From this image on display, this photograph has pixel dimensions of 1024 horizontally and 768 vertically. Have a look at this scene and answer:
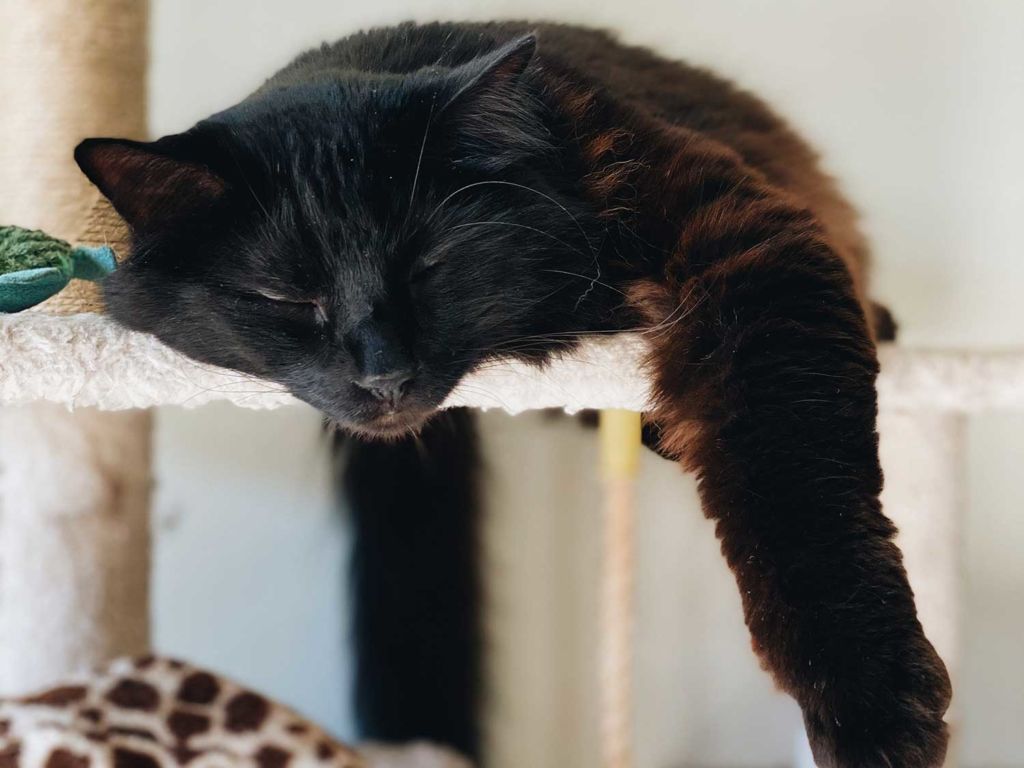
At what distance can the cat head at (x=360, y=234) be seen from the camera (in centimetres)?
89

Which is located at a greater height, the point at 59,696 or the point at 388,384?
the point at 388,384

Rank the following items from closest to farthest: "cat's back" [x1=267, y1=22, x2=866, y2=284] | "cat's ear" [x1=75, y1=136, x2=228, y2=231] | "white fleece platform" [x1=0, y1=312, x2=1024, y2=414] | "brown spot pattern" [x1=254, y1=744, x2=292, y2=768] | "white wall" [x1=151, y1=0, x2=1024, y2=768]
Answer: "cat's ear" [x1=75, y1=136, x2=228, y2=231], "white fleece platform" [x1=0, y1=312, x2=1024, y2=414], "cat's back" [x1=267, y1=22, x2=866, y2=284], "brown spot pattern" [x1=254, y1=744, x2=292, y2=768], "white wall" [x1=151, y1=0, x2=1024, y2=768]

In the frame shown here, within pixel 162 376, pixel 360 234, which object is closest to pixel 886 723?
pixel 360 234

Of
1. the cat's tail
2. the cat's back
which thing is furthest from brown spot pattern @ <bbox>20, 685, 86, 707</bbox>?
the cat's back

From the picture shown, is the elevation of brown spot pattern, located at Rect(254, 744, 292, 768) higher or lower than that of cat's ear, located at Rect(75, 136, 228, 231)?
lower

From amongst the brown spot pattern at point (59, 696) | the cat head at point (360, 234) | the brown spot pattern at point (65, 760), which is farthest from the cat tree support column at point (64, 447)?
the cat head at point (360, 234)

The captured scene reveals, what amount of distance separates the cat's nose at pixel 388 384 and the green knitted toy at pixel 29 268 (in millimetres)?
335

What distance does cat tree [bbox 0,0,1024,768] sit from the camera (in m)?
1.23

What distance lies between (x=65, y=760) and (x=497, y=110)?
941 mm

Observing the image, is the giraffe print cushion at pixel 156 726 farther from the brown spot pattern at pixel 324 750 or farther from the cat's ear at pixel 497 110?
the cat's ear at pixel 497 110

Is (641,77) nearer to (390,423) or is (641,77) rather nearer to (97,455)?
(390,423)

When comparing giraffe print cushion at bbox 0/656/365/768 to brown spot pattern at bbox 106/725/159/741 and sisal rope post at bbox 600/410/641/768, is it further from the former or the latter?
sisal rope post at bbox 600/410/641/768

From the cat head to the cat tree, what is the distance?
21 centimetres

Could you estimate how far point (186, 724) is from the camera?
128cm
